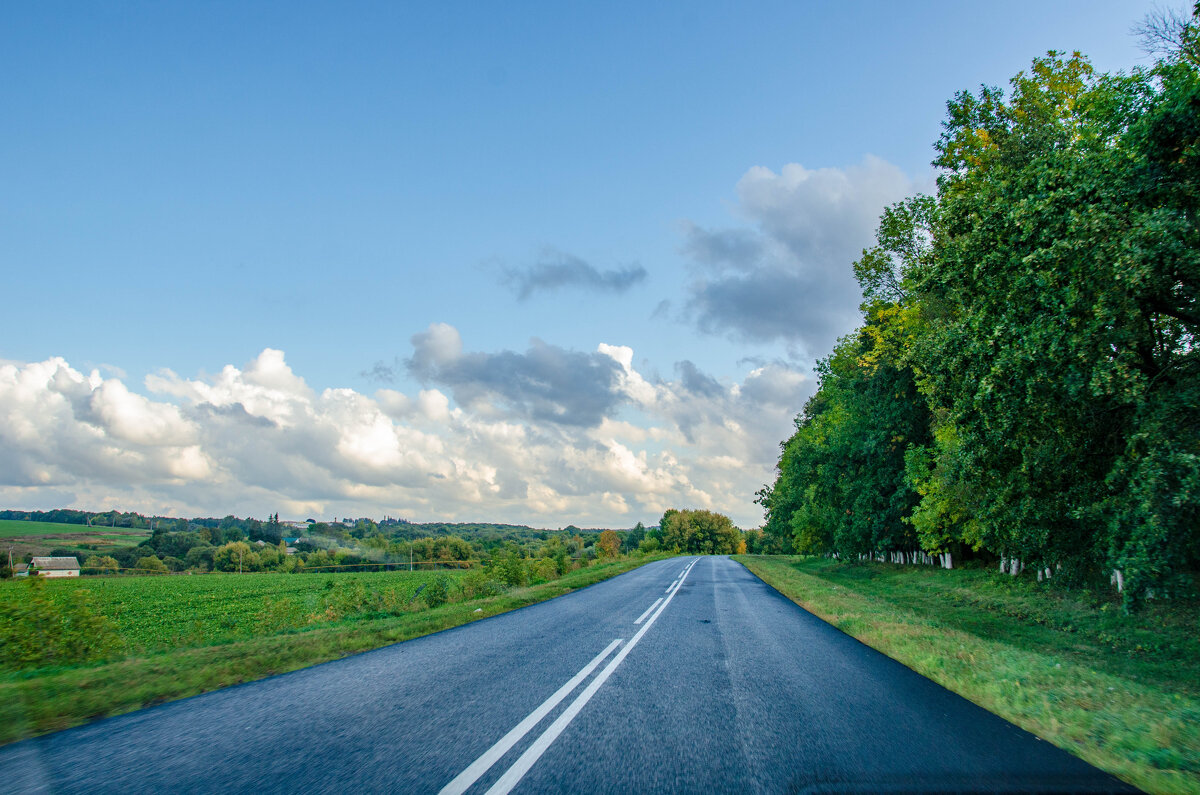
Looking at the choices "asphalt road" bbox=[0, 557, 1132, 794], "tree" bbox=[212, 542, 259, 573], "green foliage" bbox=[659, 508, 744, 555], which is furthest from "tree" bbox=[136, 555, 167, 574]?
"asphalt road" bbox=[0, 557, 1132, 794]

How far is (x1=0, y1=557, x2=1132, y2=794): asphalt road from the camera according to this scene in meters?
3.70

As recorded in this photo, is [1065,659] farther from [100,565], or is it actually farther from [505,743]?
[100,565]

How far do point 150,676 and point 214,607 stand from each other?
1548 inches

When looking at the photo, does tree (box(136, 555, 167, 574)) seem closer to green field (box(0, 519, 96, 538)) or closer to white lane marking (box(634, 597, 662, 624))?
green field (box(0, 519, 96, 538))

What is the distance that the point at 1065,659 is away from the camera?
10.7 metres

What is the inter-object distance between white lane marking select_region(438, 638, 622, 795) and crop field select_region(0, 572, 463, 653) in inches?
284

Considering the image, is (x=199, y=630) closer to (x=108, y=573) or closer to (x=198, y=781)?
(x=198, y=781)

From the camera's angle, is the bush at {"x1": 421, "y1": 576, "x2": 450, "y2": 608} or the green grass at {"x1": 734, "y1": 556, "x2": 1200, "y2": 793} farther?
the bush at {"x1": 421, "y1": 576, "x2": 450, "y2": 608}

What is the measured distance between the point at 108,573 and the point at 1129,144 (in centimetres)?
10302

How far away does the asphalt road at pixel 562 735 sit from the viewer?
12.1ft

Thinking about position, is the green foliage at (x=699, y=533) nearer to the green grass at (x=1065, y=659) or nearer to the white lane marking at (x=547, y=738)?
the green grass at (x=1065, y=659)

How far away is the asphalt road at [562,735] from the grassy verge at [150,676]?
1.34ft

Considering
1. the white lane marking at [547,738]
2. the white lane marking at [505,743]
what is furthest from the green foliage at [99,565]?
the white lane marking at [505,743]

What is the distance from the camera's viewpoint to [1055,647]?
12.4 metres
